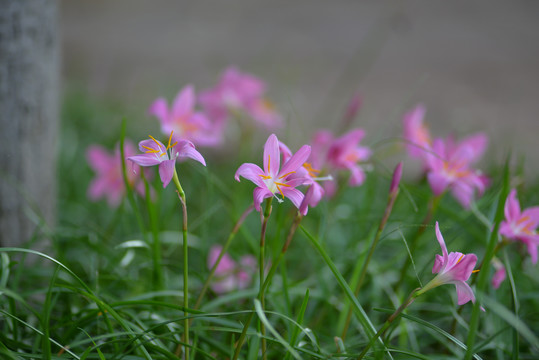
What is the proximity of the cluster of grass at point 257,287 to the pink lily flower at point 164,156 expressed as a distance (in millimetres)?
162

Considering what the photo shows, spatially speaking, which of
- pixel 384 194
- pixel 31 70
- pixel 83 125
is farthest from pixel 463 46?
pixel 31 70

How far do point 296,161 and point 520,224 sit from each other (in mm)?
417

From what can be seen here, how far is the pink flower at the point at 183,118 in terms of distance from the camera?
86cm

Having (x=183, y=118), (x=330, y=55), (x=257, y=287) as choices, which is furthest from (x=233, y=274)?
(x=330, y=55)

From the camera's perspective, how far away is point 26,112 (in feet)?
3.12

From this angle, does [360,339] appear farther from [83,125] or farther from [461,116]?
[83,125]

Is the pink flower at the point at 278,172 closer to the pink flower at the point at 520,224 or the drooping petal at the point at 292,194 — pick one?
the drooping petal at the point at 292,194

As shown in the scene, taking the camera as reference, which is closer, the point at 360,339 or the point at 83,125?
the point at 360,339

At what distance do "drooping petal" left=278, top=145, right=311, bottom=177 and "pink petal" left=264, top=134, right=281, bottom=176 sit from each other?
11 millimetres

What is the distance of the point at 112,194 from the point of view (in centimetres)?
128

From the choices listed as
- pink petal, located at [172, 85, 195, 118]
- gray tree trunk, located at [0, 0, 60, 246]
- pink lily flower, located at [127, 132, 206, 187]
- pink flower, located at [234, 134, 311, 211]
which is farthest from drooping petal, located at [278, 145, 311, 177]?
gray tree trunk, located at [0, 0, 60, 246]

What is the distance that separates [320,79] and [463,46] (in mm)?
1200

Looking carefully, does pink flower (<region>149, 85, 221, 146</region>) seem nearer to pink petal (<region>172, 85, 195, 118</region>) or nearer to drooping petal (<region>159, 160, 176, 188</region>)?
pink petal (<region>172, 85, 195, 118</region>)

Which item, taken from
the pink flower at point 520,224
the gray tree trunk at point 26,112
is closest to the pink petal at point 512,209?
the pink flower at point 520,224
